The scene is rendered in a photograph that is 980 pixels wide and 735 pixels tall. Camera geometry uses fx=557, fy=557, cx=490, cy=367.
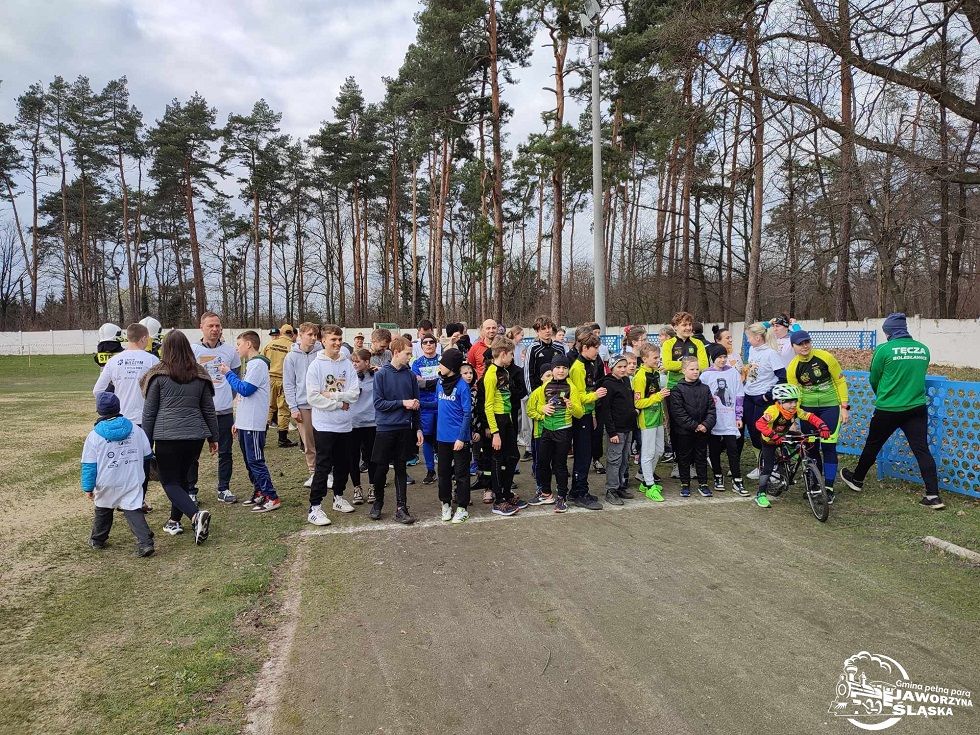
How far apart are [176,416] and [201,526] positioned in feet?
3.46

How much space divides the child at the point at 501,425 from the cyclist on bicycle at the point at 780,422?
2.70 meters

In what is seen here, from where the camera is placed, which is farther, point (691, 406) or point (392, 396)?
point (691, 406)

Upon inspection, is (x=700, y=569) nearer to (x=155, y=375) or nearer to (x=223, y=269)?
(x=155, y=375)

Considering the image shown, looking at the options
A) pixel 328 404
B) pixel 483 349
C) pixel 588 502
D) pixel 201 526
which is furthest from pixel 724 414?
pixel 201 526

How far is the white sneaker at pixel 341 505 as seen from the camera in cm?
625

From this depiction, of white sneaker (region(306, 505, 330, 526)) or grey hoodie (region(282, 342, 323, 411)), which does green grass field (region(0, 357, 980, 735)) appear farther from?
grey hoodie (region(282, 342, 323, 411))

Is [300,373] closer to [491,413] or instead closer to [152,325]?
[152,325]

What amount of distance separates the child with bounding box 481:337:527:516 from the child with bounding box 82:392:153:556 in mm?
3329

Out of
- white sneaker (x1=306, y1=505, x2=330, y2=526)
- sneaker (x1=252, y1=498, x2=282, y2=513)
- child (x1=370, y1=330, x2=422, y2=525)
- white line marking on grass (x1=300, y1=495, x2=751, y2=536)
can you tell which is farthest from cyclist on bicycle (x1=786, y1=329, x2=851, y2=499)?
sneaker (x1=252, y1=498, x2=282, y2=513)

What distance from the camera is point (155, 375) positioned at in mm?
5227

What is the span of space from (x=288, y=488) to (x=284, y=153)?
38.6m

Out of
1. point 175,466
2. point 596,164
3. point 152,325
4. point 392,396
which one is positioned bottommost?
point 175,466

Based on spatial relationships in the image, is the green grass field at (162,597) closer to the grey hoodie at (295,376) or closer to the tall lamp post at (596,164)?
the grey hoodie at (295,376)

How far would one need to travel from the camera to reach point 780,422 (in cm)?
605
